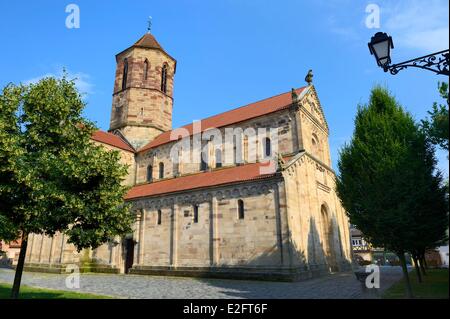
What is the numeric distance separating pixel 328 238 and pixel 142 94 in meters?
25.1

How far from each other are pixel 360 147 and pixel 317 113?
11396mm

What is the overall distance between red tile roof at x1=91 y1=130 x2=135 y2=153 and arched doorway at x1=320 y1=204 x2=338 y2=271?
66.5 ft

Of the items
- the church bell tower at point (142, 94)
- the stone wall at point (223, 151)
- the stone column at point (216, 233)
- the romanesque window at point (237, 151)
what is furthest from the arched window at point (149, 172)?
the stone column at point (216, 233)

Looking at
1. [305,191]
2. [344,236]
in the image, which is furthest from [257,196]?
[344,236]

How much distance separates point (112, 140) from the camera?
31750 mm

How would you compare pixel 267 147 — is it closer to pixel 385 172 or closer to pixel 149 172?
pixel 385 172

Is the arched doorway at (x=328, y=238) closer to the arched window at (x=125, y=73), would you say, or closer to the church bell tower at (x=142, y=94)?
the church bell tower at (x=142, y=94)

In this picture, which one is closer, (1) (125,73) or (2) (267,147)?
(2) (267,147)

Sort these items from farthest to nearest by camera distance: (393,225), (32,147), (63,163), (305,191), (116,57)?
(116,57) < (305,191) < (393,225) < (32,147) < (63,163)

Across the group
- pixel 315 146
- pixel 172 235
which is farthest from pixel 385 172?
pixel 172 235

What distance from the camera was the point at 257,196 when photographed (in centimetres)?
1947

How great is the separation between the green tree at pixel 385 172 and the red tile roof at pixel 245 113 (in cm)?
737

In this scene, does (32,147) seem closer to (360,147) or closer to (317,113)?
(360,147)

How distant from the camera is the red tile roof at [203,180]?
817 inches
